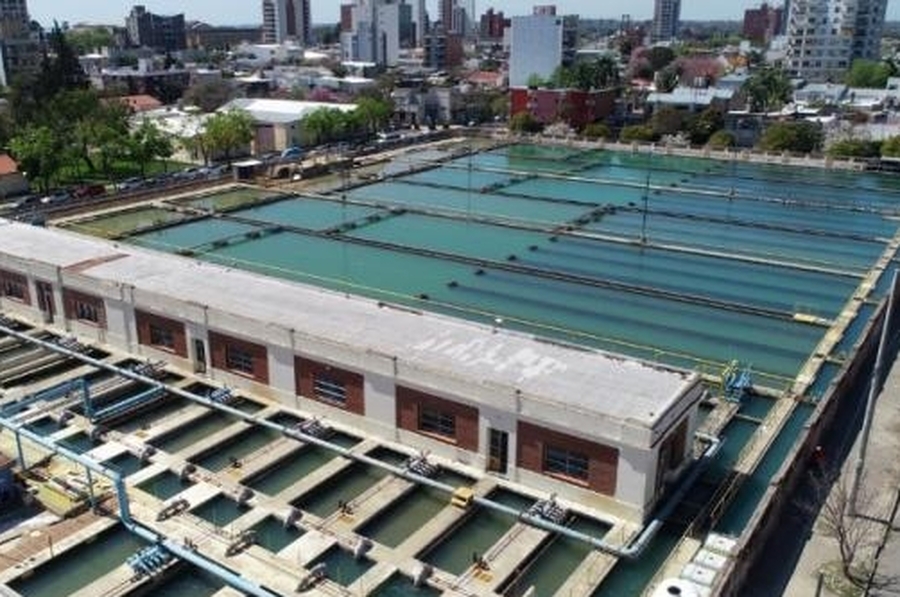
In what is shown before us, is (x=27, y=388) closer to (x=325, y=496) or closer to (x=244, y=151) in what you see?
(x=325, y=496)

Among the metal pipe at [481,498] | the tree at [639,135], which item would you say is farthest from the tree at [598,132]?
the metal pipe at [481,498]

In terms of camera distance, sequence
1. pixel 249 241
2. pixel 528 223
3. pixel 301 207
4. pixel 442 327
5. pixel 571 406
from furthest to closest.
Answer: pixel 301 207 → pixel 528 223 → pixel 249 241 → pixel 442 327 → pixel 571 406

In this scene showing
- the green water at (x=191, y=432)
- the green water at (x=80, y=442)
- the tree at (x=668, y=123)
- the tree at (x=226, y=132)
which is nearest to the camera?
the green water at (x=80, y=442)

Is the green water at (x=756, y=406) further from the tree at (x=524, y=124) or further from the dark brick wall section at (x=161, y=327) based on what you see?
the tree at (x=524, y=124)

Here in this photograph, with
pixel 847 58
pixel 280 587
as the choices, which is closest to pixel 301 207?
pixel 280 587

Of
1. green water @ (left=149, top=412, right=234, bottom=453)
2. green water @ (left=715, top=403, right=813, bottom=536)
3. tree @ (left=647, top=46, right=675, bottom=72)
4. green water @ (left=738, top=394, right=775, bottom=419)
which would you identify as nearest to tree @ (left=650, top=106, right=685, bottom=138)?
green water @ (left=738, top=394, right=775, bottom=419)

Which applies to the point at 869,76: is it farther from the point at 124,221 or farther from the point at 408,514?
the point at 408,514

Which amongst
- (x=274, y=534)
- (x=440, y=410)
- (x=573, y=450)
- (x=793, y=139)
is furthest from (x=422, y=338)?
(x=793, y=139)
